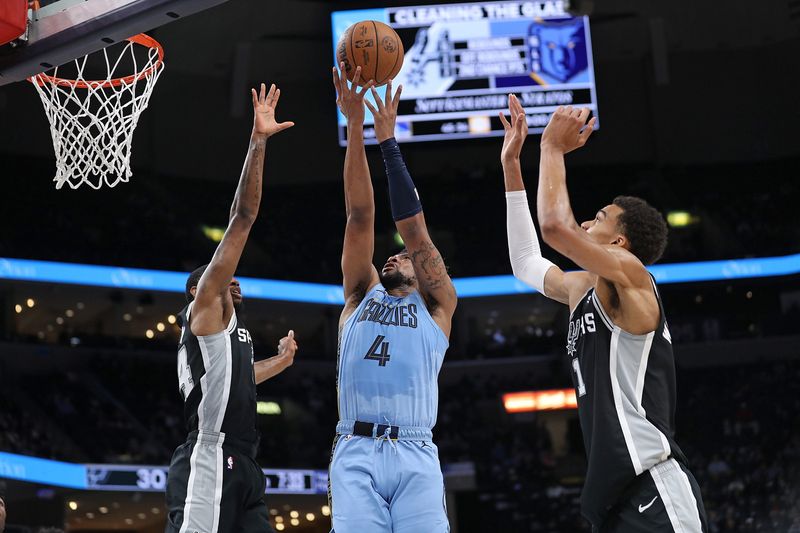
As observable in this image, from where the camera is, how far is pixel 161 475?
53.3ft

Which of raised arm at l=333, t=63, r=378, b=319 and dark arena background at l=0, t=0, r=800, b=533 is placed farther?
dark arena background at l=0, t=0, r=800, b=533

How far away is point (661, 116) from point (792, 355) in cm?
573

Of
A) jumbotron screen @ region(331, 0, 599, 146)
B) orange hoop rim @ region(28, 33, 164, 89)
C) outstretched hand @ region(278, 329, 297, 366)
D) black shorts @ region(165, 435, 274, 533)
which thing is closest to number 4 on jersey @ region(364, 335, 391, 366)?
black shorts @ region(165, 435, 274, 533)

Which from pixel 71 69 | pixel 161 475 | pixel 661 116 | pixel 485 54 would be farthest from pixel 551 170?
pixel 661 116

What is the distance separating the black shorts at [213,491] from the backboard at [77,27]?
193cm

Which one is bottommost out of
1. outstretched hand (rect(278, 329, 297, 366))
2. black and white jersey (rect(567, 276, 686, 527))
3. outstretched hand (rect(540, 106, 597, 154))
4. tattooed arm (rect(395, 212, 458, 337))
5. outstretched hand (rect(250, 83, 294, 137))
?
black and white jersey (rect(567, 276, 686, 527))

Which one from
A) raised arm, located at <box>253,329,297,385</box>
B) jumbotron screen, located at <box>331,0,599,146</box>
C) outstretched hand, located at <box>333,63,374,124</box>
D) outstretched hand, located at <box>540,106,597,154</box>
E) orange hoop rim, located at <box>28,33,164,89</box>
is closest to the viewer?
outstretched hand, located at <box>540,106,597,154</box>

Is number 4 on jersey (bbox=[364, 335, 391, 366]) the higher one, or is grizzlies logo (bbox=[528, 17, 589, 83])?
grizzlies logo (bbox=[528, 17, 589, 83])

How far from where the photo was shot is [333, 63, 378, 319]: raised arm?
4.37m

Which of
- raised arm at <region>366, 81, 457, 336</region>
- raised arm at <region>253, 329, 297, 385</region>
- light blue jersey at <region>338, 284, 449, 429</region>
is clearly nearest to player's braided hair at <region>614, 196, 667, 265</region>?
raised arm at <region>366, 81, 457, 336</region>

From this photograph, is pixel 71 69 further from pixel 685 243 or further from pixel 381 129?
pixel 685 243

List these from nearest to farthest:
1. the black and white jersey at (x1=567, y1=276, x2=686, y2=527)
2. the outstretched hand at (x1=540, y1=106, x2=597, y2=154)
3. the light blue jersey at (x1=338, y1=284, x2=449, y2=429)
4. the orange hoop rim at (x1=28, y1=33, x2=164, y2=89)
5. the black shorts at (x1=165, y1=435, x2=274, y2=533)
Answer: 1. the black and white jersey at (x1=567, y1=276, x2=686, y2=527)
2. the outstretched hand at (x1=540, y1=106, x2=597, y2=154)
3. the light blue jersey at (x1=338, y1=284, x2=449, y2=429)
4. the black shorts at (x1=165, y1=435, x2=274, y2=533)
5. the orange hoop rim at (x1=28, y1=33, x2=164, y2=89)

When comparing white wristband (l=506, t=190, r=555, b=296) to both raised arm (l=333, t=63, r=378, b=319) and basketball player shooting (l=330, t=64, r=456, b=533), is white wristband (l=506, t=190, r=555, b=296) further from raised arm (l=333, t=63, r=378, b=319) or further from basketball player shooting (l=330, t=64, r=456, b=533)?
raised arm (l=333, t=63, r=378, b=319)

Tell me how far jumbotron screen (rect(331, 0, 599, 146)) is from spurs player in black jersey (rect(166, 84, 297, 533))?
1071 centimetres
